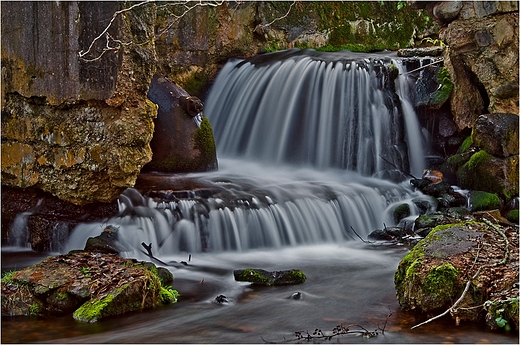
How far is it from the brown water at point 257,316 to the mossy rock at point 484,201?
2.59 meters

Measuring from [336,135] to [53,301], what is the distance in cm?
676

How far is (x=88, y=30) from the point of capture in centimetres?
554

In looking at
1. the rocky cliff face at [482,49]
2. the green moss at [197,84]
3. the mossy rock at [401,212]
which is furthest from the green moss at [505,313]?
the green moss at [197,84]

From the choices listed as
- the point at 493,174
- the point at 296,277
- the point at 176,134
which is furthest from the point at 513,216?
the point at 176,134

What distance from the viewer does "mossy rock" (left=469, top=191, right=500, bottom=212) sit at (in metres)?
8.22

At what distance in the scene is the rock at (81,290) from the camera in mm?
4359

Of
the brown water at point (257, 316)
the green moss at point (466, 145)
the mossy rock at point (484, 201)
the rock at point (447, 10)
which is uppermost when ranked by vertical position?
the rock at point (447, 10)

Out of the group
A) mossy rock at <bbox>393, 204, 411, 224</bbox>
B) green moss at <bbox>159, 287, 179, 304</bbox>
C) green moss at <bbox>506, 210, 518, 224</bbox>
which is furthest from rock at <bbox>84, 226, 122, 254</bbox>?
green moss at <bbox>506, 210, 518, 224</bbox>

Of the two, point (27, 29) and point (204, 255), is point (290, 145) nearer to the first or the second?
point (204, 255)

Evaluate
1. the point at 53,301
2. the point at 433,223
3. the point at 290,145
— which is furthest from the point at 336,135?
the point at 53,301

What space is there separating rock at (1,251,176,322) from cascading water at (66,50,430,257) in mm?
1315

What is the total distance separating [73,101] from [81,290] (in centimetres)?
202

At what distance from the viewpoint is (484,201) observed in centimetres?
827

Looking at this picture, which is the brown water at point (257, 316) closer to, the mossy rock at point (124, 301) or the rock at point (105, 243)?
the mossy rock at point (124, 301)
